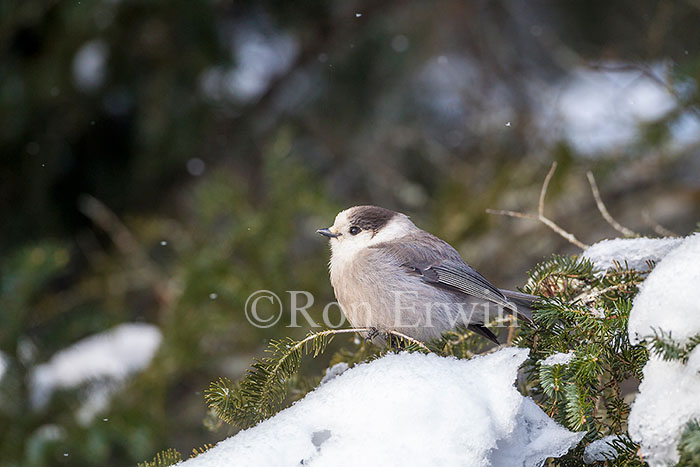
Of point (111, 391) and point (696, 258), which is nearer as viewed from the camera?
point (696, 258)

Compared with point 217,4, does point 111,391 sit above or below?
below

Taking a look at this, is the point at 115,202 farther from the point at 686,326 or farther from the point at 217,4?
the point at 686,326

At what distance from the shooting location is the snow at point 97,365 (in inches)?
A: 111

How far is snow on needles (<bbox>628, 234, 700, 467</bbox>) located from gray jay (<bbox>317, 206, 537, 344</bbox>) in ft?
1.68

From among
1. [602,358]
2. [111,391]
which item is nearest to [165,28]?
[111,391]

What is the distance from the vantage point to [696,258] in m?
1.25

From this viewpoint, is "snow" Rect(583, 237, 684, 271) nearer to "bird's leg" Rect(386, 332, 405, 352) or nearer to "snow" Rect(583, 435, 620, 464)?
"snow" Rect(583, 435, 620, 464)

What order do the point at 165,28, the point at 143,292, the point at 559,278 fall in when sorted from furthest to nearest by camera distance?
the point at 143,292
the point at 165,28
the point at 559,278

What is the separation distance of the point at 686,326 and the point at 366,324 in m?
0.95

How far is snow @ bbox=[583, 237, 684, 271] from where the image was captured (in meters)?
1.52

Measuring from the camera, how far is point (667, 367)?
1.18 m

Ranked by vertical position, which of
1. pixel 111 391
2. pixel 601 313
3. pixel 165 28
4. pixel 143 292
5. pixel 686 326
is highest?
pixel 165 28

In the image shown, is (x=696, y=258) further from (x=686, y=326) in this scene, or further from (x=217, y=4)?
(x=217, y=4)

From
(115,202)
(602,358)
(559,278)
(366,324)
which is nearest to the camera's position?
(602,358)
